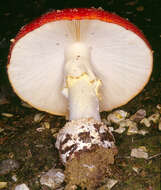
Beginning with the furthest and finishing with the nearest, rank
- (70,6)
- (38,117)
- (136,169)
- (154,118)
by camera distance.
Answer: (70,6) → (38,117) → (154,118) → (136,169)

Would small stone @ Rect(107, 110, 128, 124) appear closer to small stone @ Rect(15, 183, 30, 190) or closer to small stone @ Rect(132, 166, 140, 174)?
small stone @ Rect(132, 166, 140, 174)

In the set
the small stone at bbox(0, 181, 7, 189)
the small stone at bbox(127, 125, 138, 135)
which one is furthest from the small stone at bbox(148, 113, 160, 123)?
the small stone at bbox(0, 181, 7, 189)

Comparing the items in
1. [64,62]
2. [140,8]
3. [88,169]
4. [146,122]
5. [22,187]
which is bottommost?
[22,187]

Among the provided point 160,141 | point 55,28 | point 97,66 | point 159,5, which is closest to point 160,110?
point 160,141

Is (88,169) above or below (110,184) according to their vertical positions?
above

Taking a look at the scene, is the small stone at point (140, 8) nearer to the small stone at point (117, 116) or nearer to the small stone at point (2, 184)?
the small stone at point (117, 116)

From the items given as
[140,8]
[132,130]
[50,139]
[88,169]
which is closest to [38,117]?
[50,139]

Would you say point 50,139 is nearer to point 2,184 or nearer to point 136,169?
point 2,184
